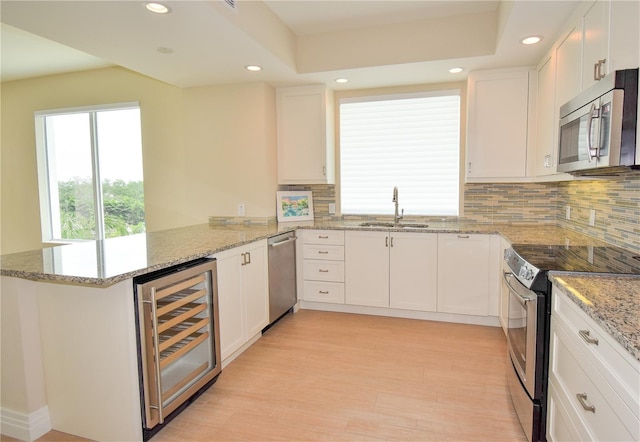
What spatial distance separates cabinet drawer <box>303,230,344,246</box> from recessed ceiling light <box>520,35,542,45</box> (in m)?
2.10

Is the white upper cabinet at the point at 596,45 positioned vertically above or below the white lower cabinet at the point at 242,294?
above

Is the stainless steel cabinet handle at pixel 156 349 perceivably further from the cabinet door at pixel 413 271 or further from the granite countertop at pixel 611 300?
the cabinet door at pixel 413 271

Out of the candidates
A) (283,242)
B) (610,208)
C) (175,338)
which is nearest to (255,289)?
(283,242)

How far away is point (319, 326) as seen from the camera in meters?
3.41

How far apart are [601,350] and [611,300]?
0.21 m

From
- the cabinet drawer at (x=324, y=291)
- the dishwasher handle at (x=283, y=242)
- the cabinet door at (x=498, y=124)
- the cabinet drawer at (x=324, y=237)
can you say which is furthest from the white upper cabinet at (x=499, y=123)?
the dishwasher handle at (x=283, y=242)

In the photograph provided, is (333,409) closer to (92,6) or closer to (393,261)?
(393,261)

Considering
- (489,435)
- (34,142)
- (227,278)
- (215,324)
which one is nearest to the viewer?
(489,435)

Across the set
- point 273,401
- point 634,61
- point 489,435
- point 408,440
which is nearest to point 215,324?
point 273,401

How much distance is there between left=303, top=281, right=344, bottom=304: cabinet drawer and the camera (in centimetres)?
372

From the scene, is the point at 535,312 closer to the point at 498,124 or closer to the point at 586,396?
the point at 586,396

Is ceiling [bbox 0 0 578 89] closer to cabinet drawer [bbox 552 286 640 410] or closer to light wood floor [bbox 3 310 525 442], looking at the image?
cabinet drawer [bbox 552 286 640 410]

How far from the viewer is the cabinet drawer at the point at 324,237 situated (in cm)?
366

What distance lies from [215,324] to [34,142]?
4436 millimetres
